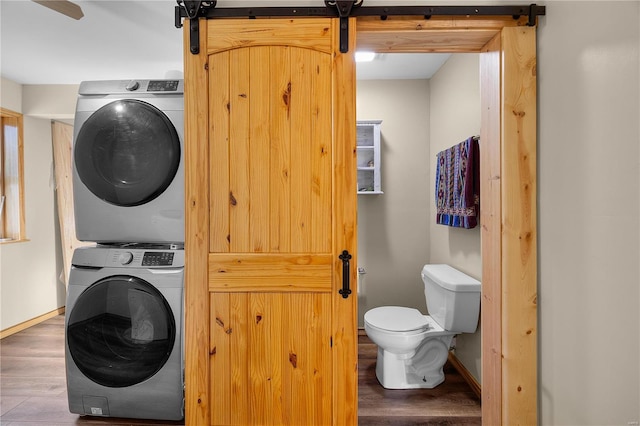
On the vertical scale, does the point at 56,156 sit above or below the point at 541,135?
above

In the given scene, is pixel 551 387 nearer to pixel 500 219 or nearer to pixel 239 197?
pixel 500 219

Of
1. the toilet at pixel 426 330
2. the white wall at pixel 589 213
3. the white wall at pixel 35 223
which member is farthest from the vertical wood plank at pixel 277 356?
the white wall at pixel 35 223

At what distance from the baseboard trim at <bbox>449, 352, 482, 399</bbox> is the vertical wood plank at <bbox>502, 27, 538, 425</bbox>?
0.75 m

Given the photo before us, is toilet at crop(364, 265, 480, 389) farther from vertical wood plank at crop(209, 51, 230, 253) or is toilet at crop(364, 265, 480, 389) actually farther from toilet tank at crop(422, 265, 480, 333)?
vertical wood plank at crop(209, 51, 230, 253)

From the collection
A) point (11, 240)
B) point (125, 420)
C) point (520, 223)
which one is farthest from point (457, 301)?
Result: point (11, 240)

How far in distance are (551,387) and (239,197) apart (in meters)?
1.57

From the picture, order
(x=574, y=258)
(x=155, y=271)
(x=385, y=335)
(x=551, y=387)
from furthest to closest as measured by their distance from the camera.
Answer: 1. (x=385, y=335)
2. (x=155, y=271)
3. (x=551, y=387)
4. (x=574, y=258)

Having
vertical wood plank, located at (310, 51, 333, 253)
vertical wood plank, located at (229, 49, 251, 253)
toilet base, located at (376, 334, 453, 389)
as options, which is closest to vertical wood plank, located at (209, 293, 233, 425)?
vertical wood plank, located at (229, 49, 251, 253)

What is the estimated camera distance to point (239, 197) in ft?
5.21

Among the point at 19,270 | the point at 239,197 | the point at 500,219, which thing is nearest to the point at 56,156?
the point at 19,270

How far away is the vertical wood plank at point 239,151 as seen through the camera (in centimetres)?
158

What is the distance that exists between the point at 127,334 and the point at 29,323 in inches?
96.0

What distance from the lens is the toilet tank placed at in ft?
7.29

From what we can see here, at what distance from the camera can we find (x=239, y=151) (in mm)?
1587
